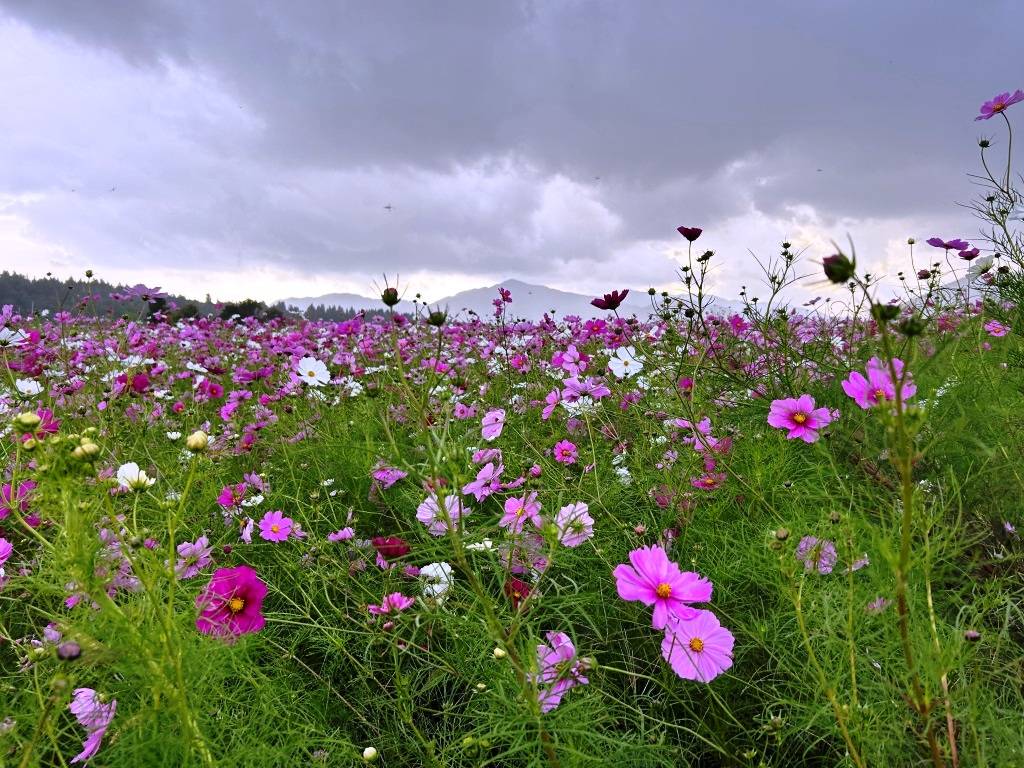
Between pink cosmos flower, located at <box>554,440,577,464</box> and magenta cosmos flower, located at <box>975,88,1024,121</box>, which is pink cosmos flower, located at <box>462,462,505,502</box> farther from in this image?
magenta cosmos flower, located at <box>975,88,1024,121</box>

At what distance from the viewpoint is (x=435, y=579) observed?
1.04 metres

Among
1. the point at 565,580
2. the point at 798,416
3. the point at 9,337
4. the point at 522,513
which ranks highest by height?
the point at 9,337

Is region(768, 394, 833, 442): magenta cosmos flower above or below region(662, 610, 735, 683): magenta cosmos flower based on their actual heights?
above

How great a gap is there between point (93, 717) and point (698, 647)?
78 centimetres

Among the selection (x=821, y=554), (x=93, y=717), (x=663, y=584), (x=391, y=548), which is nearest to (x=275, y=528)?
(x=391, y=548)

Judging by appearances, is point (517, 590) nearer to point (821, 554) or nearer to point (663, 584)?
point (663, 584)

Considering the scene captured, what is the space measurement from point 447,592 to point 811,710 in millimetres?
557

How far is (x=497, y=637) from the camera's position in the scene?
0.57m

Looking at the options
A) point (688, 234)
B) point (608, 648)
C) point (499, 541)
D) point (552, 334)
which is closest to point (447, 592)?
point (499, 541)

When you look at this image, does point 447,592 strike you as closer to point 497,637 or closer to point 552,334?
point 497,637

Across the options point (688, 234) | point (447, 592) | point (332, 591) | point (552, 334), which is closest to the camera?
point (447, 592)

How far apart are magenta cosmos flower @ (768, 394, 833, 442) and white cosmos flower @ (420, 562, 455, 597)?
733 mm

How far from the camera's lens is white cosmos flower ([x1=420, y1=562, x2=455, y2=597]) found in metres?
1.03

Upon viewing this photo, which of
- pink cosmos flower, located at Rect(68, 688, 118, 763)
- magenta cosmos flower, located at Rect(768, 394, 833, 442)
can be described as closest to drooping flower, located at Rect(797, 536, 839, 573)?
magenta cosmos flower, located at Rect(768, 394, 833, 442)
